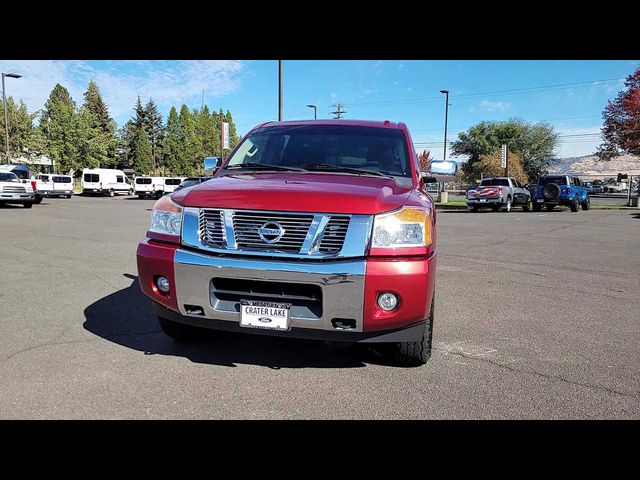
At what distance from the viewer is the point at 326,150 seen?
4.39 meters

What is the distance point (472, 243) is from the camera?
11.4 m

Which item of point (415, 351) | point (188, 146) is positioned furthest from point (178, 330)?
point (188, 146)

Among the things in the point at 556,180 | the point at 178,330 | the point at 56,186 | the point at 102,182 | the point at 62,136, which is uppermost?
the point at 62,136

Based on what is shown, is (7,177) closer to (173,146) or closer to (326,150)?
(326,150)

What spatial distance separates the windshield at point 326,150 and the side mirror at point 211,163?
1.63 feet

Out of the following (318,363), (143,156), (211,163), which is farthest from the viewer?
(143,156)

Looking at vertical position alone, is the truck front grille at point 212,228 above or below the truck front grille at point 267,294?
above

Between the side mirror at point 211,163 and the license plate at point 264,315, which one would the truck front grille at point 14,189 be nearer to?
the side mirror at point 211,163

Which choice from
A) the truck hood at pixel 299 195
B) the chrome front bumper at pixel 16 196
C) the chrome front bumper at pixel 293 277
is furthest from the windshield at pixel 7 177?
the chrome front bumper at pixel 293 277

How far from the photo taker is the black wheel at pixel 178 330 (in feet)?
12.3

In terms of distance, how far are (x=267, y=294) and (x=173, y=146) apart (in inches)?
2807

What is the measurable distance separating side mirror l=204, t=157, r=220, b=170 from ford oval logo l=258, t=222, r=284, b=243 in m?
2.25
